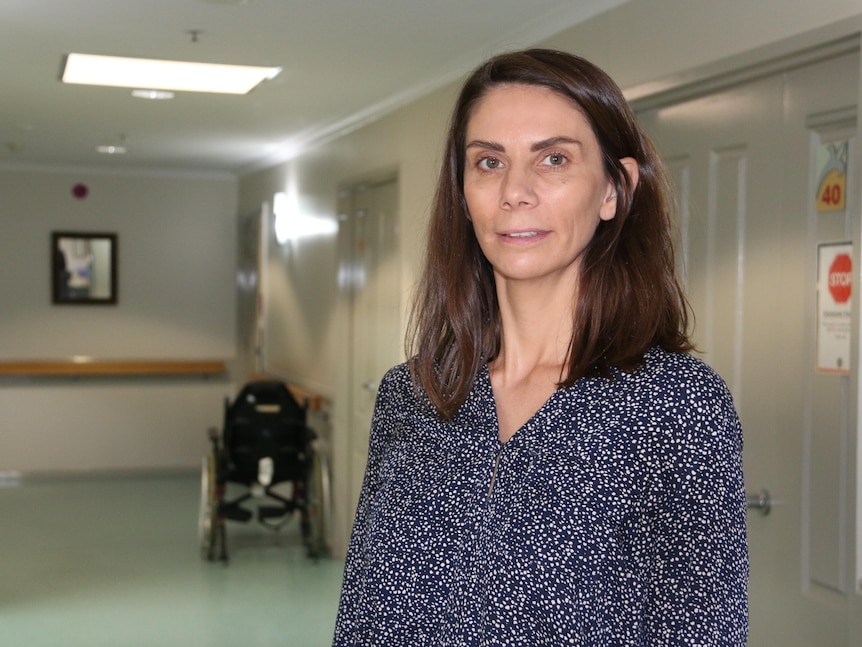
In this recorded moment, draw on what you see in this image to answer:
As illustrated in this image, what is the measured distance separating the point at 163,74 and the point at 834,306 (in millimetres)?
3716

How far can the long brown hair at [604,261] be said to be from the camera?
1.13 m

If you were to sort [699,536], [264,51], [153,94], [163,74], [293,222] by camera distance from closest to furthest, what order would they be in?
[699,536] < [264,51] < [163,74] < [153,94] < [293,222]

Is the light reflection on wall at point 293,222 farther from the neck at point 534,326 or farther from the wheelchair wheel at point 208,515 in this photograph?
the neck at point 534,326

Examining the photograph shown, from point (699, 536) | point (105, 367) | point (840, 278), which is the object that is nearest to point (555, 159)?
point (699, 536)

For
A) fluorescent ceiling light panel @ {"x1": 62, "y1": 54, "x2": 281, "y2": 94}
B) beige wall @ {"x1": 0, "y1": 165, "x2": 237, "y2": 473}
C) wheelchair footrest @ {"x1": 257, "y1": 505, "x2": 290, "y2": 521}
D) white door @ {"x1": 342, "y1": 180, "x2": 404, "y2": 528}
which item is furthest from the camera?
beige wall @ {"x1": 0, "y1": 165, "x2": 237, "y2": 473}

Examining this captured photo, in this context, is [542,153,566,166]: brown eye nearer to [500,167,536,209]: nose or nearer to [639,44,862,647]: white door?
Answer: [500,167,536,209]: nose

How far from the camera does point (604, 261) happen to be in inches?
46.1

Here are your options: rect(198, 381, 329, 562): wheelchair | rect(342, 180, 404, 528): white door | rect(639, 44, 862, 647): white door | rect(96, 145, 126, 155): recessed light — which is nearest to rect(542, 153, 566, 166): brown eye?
rect(639, 44, 862, 647): white door

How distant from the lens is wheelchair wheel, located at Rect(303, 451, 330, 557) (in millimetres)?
6266

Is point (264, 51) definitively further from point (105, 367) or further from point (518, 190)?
point (105, 367)

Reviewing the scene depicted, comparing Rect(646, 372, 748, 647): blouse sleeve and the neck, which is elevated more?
the neck

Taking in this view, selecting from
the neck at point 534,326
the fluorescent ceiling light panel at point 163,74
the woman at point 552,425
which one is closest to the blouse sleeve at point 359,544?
the woman at point 552,425

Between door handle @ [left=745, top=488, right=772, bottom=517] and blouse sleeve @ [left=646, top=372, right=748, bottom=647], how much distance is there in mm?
1959

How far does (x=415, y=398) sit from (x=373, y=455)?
100mm
